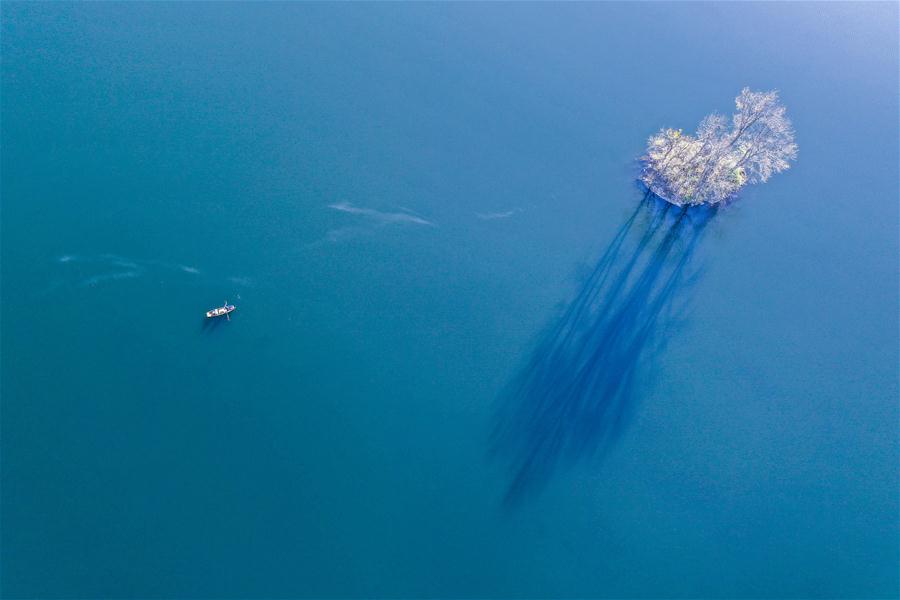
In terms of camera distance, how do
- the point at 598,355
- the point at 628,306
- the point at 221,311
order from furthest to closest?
the point at 628,306 < the point at 598,355 < the point at 221,311

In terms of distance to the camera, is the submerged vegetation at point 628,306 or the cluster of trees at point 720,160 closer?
the submerged vegetation at point 628,306

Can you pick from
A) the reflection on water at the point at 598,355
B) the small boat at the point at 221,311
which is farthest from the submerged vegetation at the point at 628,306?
the small boat at the point at 221,311

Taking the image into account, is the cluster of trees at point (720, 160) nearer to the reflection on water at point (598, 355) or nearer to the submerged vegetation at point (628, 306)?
the submerged vegetation at point (628, 306)

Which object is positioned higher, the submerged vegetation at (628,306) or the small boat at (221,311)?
the submerged vegetation at (628,306)

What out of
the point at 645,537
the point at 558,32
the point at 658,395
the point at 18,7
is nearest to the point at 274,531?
the point at 645,537

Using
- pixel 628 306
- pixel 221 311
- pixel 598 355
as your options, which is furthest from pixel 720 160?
pixel 221 311

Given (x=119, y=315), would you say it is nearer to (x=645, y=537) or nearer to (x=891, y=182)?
(x=645, y=537)

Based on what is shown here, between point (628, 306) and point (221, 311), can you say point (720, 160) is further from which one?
point (221, 311)
